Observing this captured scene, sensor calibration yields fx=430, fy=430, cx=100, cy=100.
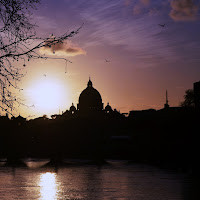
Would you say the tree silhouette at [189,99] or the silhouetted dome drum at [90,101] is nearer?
the tree silhouette at [189,99]

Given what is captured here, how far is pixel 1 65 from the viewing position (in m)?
5.63

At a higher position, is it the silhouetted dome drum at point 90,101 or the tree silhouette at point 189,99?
the silhouetted dome drum at point 90,101

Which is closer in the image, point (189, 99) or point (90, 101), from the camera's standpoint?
point (189, 99)

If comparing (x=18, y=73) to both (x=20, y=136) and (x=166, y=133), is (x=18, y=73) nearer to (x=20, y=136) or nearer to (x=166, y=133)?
(x=166, y=133)

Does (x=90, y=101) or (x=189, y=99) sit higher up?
(x=90, y=101)

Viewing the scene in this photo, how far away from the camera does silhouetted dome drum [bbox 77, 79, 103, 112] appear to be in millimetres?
131000

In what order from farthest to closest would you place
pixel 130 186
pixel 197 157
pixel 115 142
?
1. pixel 115 142
2. pixel 197 157
3. pixel 130 186

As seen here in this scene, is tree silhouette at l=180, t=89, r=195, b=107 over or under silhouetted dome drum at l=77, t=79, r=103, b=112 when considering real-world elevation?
under

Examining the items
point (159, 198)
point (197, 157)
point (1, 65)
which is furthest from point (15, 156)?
point (1, 65)

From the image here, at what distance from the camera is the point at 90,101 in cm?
13212

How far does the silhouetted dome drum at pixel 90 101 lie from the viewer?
131 m

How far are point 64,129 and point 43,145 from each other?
5168 millimetres

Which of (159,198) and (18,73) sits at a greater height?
(18,73)

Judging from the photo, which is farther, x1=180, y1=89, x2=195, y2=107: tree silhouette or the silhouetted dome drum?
the silhouetted dome drum
